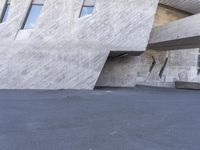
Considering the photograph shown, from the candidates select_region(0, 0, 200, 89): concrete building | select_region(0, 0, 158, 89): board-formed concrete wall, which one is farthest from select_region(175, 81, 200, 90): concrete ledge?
select_region(0, 0, 158, 89): board-formed concrete wall

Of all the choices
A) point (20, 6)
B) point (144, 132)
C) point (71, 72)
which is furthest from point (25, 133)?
point (20, 6)

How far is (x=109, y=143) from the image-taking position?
3.66m

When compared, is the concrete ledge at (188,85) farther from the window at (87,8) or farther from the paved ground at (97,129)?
the paved ground at (97,129)

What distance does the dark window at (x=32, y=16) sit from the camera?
12.8 metres

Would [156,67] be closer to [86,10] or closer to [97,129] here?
[86,10]

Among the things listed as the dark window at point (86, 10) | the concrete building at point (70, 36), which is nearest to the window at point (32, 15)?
the concrete building at point (70, 36)

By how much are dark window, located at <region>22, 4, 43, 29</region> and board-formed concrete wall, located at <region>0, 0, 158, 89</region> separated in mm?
268

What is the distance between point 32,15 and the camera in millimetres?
13016

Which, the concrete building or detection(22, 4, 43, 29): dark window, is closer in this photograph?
the concrete building

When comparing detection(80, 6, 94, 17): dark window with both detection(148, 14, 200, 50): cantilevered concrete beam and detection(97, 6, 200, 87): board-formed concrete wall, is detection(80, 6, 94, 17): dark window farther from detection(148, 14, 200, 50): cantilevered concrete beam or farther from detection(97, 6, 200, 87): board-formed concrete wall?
detection(148, 14, 200, 50): cantilevered concrete beam

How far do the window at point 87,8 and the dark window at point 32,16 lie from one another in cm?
213

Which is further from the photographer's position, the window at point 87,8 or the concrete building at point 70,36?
the window at point 87,8

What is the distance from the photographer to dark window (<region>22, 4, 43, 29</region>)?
12.8 m

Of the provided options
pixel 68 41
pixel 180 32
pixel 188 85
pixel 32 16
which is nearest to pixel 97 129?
pixel 68 41
